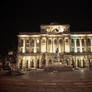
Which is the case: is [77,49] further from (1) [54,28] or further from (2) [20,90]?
(2) [20,90]

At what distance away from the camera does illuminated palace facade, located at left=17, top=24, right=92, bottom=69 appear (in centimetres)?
5762

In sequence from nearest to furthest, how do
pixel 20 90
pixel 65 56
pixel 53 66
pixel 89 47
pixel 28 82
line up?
pixel 20 90 < pixel 28 82 < pixel 53 66 < pixel 65 56 < pixel 89 47

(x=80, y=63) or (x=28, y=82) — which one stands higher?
(x=28, y=82)

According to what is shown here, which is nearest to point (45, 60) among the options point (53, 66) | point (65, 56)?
point (65, 56)

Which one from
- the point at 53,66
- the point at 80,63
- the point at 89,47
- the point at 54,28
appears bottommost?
the point at 80,63

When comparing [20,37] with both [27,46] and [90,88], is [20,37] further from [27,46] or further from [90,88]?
[90,88]

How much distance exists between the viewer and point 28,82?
12359 millimetres

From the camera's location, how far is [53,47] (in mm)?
61812

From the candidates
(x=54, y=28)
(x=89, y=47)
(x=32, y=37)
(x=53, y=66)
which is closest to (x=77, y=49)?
(x=89, y=47)

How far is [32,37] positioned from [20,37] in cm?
609

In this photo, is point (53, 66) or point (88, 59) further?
point (88, 59)

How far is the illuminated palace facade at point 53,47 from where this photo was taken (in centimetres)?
5762

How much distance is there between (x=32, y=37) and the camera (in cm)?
6375

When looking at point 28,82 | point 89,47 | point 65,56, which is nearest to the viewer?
point 28,82
